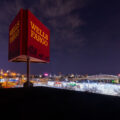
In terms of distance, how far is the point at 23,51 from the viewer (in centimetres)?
873

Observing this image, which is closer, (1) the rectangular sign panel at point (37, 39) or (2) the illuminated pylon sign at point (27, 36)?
(2) the illuminated pylon sign at point (27, 36)

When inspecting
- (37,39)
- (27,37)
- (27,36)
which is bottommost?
(27,37)

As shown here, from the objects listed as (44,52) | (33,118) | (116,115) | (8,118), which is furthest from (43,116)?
(44,52)

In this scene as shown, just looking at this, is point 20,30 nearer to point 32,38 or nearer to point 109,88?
point 32,38

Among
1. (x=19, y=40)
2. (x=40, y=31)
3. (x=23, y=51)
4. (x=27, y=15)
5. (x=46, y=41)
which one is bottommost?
(x=23, y=51)

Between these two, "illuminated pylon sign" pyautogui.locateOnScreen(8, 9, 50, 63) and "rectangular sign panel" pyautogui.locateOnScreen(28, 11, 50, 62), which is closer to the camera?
"illuminated pylon sign" pyautogui.locateOnScreen(8, 9, 50, 63)

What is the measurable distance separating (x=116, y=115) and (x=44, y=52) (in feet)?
31.3

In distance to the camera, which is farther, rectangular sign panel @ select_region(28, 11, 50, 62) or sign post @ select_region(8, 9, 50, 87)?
rectangular sign panel @ select_region(28, 11, 50, 62)

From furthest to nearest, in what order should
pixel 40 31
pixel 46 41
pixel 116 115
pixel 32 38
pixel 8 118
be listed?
pixel 46 41 → pixel 40 31 → pixel 32 38 → pixel 116 115 → pixel 8 118

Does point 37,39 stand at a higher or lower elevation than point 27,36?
higher

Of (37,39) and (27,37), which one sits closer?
(27,37)

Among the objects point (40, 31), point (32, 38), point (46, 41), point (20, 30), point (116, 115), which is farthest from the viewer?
point (46, 41)

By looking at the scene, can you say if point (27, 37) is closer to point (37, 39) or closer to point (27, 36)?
point (27, 36)

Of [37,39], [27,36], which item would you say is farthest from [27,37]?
[37,39]
